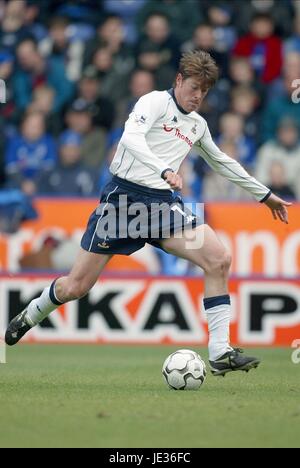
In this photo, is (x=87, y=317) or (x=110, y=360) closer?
(x=110, y=360)

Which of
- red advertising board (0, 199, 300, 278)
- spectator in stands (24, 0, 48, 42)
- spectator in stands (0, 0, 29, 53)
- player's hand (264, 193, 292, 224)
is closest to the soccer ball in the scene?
player's hand (264, 193, 292, 224)

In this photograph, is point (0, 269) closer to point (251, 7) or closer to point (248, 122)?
point (248, 122)

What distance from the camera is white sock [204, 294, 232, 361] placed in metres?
8.33

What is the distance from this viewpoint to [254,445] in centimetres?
587

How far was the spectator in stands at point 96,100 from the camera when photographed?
1566cm

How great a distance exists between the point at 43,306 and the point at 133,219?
3.29 ft

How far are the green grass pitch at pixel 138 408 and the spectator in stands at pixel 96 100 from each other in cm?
576

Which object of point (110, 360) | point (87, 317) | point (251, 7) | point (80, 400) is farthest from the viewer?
point (251, 7)

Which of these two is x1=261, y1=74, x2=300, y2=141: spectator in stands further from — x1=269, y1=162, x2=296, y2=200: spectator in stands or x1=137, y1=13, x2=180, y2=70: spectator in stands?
x1=137, y1=13, x2=180, y2=70: spectator in stands

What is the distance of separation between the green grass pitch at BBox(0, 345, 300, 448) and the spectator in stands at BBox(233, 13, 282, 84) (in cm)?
670

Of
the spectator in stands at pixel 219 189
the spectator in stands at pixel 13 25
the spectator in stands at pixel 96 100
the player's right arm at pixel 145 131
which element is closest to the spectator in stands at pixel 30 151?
the spectator in stands at pixel 96 100

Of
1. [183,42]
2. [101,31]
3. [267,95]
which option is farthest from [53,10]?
[267,95]
